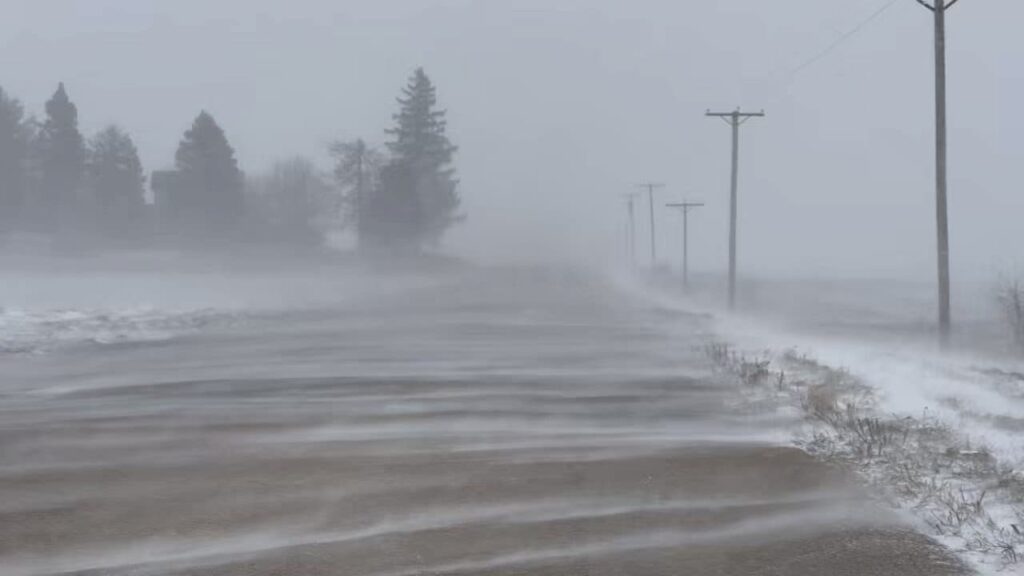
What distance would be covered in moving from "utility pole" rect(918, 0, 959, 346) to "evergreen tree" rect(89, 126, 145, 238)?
58.2 m

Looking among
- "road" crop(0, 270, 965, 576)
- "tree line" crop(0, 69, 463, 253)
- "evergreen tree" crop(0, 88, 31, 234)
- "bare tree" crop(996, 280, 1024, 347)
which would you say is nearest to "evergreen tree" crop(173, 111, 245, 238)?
"tree line" crop(0, 69, 463, 253)

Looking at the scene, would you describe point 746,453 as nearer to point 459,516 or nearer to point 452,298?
point 459,516

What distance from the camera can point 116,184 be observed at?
72312 millimetres

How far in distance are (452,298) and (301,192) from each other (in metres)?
34.7

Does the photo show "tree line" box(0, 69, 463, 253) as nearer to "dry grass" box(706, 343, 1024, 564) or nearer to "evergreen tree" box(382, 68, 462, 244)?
"evergreen tree" box(382, 68, 462, 244)

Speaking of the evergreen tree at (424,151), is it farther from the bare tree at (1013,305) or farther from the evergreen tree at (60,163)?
the bare tree at (1013,305)

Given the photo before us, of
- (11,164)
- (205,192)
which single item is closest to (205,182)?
(205,192)

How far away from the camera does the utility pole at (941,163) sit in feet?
72.8

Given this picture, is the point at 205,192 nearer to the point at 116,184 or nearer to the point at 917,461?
the point at 116,184

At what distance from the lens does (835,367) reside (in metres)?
17.7

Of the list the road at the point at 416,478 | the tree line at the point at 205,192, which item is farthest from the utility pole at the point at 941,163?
the tree line at the point at 205,192

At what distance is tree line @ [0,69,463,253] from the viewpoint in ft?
228

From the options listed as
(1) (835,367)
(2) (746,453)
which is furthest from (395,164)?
(2) (746,453)

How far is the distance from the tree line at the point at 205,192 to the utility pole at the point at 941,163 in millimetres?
53509
